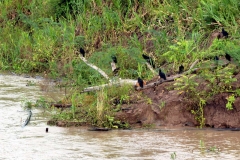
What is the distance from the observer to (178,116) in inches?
317

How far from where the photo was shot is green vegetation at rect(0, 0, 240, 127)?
8258 millimetres

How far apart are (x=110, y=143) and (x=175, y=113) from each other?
1.17 m

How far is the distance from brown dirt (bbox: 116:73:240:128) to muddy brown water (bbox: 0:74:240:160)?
188 mm

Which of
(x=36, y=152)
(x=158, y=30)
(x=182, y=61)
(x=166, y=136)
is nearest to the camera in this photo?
(x=36, y=152)

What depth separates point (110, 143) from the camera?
7277 millimetres

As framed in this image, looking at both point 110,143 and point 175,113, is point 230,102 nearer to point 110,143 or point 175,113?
point 175,113

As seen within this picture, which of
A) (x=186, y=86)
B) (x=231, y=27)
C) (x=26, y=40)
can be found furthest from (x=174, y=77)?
(x=26, y=40)

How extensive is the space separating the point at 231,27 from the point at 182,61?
977 millimetres

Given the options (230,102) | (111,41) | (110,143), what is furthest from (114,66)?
(110,143)

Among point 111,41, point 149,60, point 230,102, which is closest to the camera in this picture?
point 230,102

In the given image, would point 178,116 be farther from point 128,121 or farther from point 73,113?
point 73,113

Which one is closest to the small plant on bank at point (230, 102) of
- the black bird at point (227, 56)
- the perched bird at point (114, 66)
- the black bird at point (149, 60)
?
the black bird at point (227, 56)

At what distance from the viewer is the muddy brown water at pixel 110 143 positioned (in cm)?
677

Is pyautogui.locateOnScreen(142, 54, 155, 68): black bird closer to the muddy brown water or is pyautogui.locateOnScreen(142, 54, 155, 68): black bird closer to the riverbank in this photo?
the riverbank
